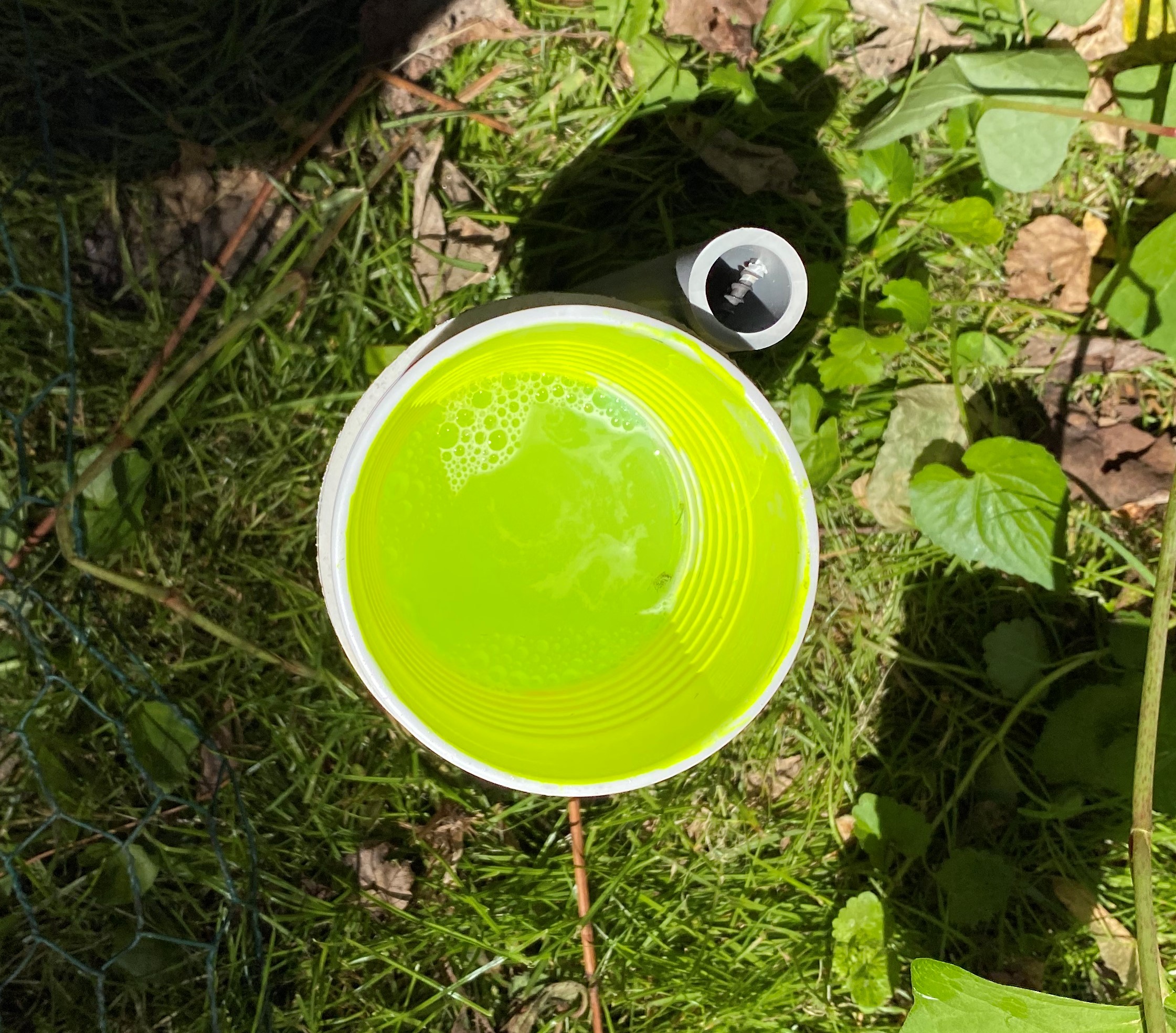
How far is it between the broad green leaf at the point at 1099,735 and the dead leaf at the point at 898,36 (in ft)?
4.11

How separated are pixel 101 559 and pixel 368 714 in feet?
1.82

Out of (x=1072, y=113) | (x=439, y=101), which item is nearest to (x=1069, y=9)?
(x=1072, y=113)

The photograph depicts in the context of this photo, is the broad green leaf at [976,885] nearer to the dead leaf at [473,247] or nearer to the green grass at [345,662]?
the green grass at [345,662]

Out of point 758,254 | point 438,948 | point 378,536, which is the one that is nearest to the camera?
A: point 758,254

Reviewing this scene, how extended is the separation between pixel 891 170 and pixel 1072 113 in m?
0.32

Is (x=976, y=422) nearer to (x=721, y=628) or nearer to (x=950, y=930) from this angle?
(x=721, y=628)

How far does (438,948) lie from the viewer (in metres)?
1.74

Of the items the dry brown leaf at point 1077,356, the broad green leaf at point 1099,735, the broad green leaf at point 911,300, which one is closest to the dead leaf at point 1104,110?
the dry brown leaf at point 1077,356

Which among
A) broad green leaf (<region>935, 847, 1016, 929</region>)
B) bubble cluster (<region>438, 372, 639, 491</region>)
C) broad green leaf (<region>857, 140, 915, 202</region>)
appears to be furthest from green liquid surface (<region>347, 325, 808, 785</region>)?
broad green leaf (<region>935, 847, 1016, 929</region>)

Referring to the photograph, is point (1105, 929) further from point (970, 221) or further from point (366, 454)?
point (366, 454)

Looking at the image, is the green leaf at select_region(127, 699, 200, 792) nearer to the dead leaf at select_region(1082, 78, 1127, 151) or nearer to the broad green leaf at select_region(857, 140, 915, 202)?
the broad green leaf at select_region(857, 140, 915, 202)

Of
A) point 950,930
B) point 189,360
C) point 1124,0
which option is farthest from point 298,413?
point 1124,0

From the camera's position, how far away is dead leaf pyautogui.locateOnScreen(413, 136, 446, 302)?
171 cm

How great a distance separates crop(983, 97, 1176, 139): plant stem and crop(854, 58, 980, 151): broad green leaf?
4 centimetres
